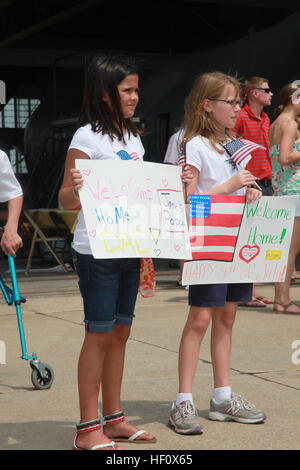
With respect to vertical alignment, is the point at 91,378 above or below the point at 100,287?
below

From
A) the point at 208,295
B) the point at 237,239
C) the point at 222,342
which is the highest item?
the point at 237,239

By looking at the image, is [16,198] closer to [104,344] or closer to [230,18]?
[104,344]

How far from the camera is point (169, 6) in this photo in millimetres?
19375

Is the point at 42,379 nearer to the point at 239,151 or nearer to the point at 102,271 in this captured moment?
the point at 102,271

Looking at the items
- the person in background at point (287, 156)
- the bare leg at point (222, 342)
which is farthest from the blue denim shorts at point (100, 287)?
the person in background at point (287, 156)

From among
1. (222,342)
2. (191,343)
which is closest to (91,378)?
(191,343)

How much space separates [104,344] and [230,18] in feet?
57.1

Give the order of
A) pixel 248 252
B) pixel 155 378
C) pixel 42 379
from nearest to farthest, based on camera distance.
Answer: pixel 248 252
pixel 42 379
pixel 155 378

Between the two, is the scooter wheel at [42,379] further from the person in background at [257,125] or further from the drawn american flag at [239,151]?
the person in background at [257,125]

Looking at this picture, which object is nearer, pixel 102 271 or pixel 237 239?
pixel 102 271

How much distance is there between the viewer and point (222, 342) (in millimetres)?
3770

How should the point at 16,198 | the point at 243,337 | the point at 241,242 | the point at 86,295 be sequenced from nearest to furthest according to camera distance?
the point at 86,295, the point at 241,242, the point at 16,198, the point at 243,337

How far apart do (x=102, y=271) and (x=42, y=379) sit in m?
1.41
